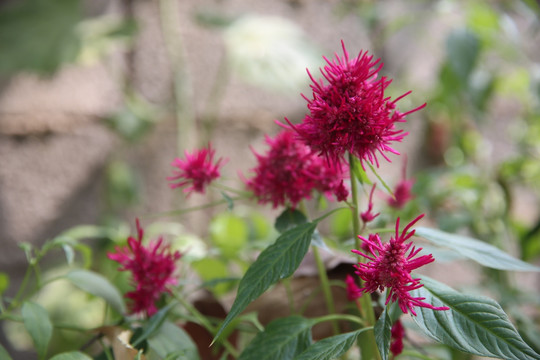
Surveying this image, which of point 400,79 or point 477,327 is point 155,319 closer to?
point 477,327

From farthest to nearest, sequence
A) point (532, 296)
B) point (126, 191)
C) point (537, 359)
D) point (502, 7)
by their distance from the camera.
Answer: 1. point (502, 7)
2. point (126, 191)
3. point (532, 296)
4. point (537, 359)

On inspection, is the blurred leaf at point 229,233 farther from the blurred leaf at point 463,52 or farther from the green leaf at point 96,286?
the blurred leaf at point 463,52

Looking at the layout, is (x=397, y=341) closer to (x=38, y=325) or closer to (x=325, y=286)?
(x=325, y=286)

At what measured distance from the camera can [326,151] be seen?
302 mm

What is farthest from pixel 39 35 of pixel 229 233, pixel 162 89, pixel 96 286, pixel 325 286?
pixel 325 286

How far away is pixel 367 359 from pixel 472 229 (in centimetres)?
45

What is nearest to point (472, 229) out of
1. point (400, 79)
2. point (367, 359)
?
point (367, 359)

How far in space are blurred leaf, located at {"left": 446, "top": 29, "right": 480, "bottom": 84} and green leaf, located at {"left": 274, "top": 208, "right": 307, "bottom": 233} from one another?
0.52 metres

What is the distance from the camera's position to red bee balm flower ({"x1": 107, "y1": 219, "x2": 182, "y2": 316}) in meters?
0.38

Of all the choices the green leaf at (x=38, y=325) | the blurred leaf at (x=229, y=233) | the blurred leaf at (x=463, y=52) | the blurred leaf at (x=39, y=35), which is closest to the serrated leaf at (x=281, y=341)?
the green leaf at (x=38, y=325)

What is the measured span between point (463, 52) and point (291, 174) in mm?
568

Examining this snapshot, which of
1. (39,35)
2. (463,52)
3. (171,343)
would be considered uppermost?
(39,35)

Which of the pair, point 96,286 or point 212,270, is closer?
point 96,286

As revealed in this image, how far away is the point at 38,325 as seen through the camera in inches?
14.6
